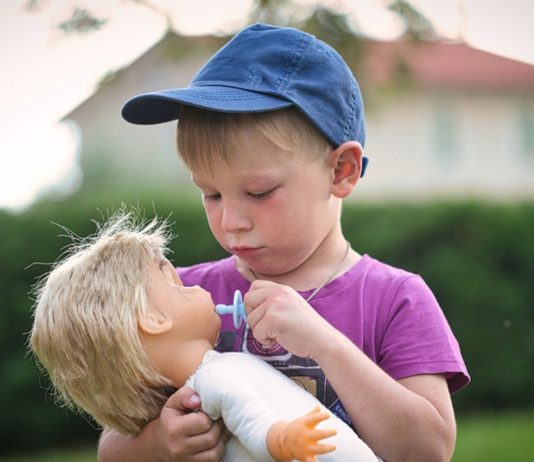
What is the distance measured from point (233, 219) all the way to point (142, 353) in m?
0.43

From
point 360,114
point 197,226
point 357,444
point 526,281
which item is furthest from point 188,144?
point 526,281

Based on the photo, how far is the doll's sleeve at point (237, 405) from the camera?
6.91ft

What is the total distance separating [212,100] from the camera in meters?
2.42

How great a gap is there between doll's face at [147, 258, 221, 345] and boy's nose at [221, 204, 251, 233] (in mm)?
213

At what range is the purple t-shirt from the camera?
95.4 inches

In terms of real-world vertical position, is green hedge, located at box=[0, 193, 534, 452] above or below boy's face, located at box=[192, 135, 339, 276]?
below

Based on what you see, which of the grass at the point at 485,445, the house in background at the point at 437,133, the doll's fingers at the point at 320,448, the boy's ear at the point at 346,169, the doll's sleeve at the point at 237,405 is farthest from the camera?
the house in background at the point at 437,133

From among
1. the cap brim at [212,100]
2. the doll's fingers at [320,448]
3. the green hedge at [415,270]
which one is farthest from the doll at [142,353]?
the green hedge at [415,270]

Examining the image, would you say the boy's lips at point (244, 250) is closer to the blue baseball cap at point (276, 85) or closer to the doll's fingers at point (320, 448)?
the blue baseball cap at point (276, 85)

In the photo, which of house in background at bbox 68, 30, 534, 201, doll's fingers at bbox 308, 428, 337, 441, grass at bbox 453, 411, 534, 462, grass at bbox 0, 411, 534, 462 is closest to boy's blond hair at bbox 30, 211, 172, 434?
doll's fingers at bbox 308, 428, 337, 441

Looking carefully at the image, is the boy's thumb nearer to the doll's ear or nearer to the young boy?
the young boy

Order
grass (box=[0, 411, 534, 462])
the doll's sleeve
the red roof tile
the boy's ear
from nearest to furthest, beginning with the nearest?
the doll's sleeve, the boy's ear, grass (box=[0, 411, 534, 462]), the red roof tile

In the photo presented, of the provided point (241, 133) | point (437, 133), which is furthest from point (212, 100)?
point (437, 133)

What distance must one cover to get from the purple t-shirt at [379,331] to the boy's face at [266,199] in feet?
0.63
